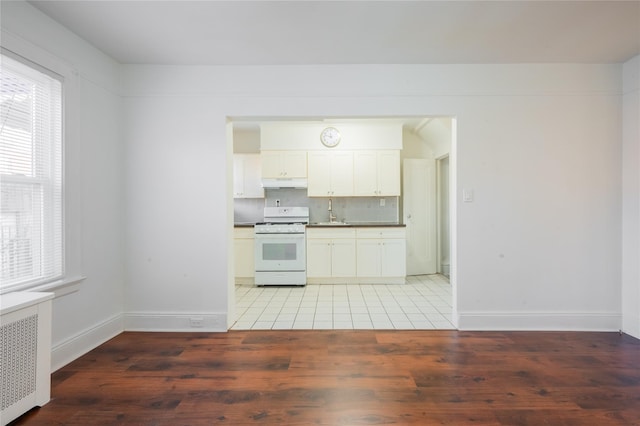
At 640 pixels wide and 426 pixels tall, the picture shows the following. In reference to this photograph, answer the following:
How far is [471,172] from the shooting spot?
3.04 metres

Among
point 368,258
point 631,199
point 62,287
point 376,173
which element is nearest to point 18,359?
point 62,287

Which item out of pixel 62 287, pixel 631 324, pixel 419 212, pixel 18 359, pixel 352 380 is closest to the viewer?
pixel 18 359

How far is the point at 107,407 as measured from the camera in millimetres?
1883

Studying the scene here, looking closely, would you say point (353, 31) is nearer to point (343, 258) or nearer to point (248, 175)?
point (343, 258)

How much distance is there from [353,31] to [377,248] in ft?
10.6

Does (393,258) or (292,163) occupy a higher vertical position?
(292,163)

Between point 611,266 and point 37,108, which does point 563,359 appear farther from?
point 37,108

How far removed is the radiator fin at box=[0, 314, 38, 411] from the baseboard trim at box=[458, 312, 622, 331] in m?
3.27

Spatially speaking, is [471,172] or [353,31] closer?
[353,31]

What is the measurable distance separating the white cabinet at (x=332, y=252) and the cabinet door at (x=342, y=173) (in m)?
0.70

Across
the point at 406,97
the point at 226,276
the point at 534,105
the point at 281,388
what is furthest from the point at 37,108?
the point at 534,105

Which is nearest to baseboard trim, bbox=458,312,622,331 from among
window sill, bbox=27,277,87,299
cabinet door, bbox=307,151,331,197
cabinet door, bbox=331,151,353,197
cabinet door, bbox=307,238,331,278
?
cabinet door, bbox=307,238,331,278

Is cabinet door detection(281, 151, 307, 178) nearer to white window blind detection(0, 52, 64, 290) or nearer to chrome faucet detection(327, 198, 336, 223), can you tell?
chrome faucet detection(327, 198, 336, 223)

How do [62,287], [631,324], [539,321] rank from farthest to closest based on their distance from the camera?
[539,321]
[631,324]
[62,287]
